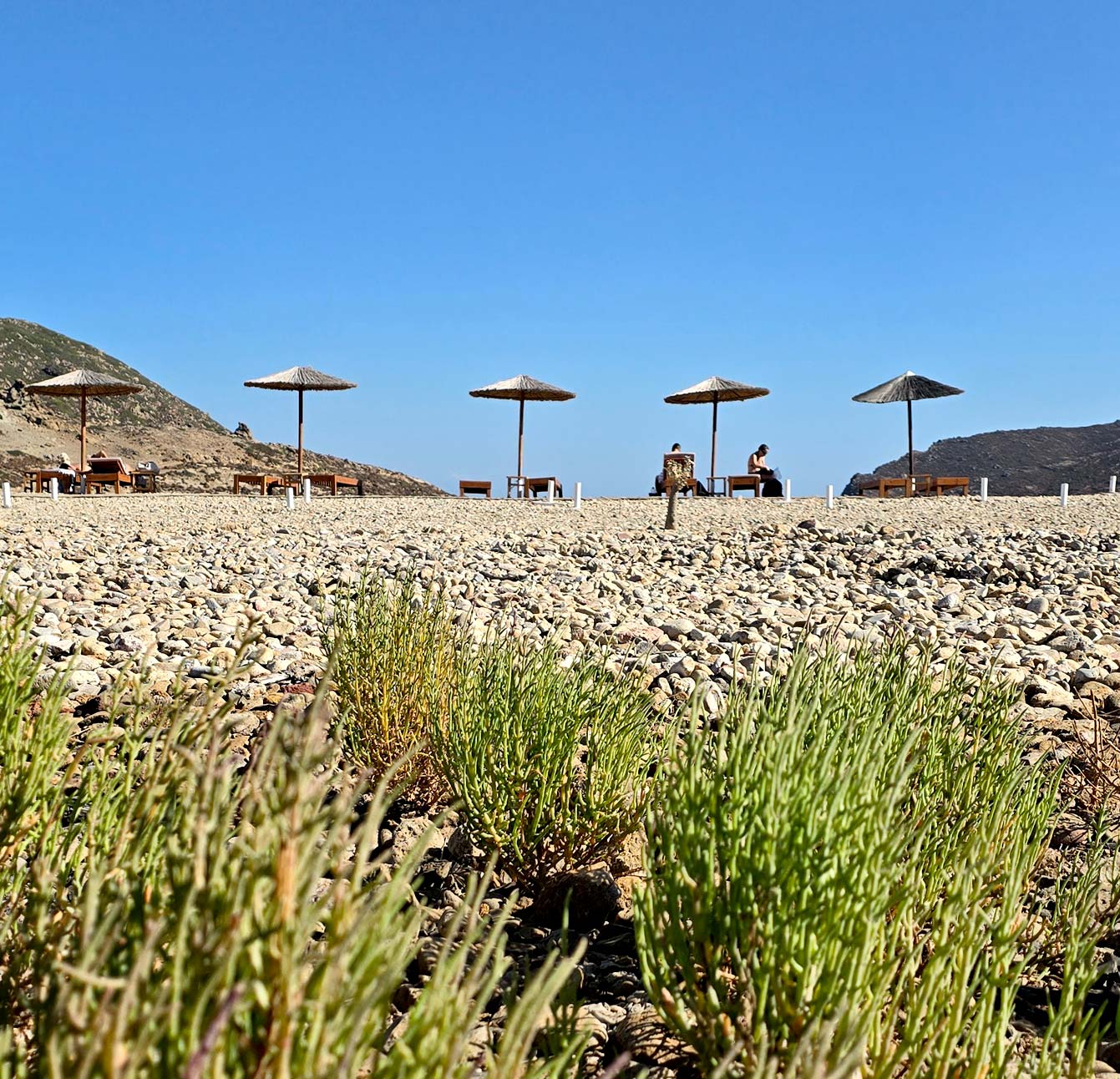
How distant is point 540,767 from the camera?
2791 mm

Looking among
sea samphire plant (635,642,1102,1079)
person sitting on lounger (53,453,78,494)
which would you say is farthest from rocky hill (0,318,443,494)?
sea samphire plant (635,642,1102,1079)

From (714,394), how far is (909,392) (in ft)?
14.2

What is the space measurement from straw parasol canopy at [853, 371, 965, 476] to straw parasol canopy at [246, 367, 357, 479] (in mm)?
11739

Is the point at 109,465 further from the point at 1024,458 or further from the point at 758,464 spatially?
the point at 1024,458

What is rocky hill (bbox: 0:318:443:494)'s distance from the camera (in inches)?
1152

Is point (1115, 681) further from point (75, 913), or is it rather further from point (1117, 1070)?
point (75, 913)

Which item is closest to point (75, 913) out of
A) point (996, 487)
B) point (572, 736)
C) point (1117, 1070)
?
point (572, 736)

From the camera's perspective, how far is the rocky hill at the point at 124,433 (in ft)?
96.0

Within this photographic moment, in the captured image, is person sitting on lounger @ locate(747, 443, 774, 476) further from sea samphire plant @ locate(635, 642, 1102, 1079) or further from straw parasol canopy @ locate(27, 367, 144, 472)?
sea samphire plant @ locate(635, 642, 1102, 1079)

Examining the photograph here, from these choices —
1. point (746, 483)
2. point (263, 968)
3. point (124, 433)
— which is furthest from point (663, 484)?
point (124, 433)

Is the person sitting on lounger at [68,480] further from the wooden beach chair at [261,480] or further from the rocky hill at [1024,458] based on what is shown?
the rocky hill at [1024,458]

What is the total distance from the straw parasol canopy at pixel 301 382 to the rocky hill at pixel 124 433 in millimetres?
3797

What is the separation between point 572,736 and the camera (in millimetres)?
2801

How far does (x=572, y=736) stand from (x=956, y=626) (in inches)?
167
